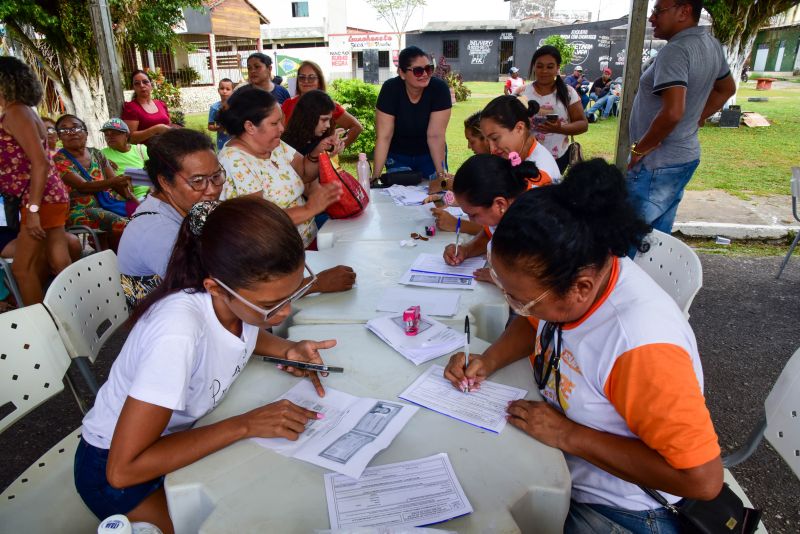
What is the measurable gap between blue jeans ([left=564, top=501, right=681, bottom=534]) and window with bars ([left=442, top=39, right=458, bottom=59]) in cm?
2935

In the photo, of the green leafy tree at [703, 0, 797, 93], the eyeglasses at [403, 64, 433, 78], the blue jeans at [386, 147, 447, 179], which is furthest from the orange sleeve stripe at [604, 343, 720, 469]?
the green leafy tree at [703, 0, 797, 93]

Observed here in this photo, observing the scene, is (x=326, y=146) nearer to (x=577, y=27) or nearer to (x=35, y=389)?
(x=35, y=389)

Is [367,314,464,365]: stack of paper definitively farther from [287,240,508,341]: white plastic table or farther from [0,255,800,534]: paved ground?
[0,255,800,534]: paved ground

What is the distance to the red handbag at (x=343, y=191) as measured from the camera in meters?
3.04

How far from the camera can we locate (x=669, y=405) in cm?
98

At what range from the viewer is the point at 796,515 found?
1921 millimetres

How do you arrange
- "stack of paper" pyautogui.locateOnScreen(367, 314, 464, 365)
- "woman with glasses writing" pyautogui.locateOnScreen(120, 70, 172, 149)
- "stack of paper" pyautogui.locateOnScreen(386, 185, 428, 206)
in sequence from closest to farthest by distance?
"stack of paper" pyautogui.locateOnScreen(367, 314, 464, 365)
"stack of paper" pyautogui.locateOnScreen(386, 185, 428, 206)
"woman with glasses writing" pyautogui.locateOnScreen(120, 70, 172, 149)

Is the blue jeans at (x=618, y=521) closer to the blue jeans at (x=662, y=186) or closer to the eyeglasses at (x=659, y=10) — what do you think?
the blue jeans at (x=662, y=186)

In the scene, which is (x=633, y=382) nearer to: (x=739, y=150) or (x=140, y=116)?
(x=140, y=116)

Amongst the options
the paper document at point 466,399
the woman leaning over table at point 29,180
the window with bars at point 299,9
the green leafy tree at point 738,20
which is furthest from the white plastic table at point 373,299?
the window with bars at point 299,9

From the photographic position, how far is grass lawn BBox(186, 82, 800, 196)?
6.97 meters

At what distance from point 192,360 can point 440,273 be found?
126cm

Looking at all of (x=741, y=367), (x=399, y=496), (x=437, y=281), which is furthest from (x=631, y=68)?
(x=399, y=496)

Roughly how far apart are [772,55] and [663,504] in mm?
38101
